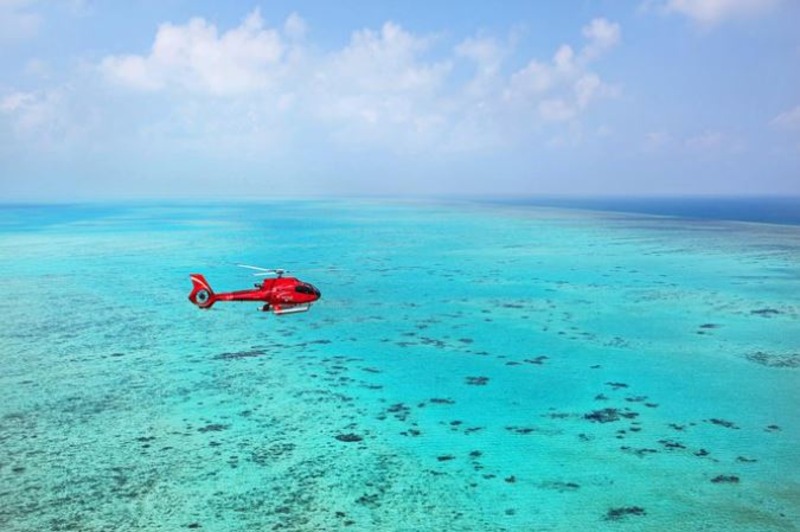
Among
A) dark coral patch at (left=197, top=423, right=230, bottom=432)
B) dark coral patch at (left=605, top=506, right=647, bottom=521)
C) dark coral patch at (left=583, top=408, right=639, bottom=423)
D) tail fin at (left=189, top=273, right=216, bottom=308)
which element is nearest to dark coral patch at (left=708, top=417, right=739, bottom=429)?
dark coral patch at (left=583, top=408, right=639, bottom=423)

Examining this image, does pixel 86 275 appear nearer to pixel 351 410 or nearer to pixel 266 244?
pixel 266 244

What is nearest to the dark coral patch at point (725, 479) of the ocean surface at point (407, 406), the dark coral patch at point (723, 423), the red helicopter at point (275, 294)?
the ocean surface at point (407, 406)

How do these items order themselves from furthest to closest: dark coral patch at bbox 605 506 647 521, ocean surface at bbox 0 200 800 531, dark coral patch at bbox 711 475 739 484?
1. dark coral patch at bbox 711 475 739 484
2. ocean surface at bbox 0 200 800 531
3. dark coral patch at bbox 605 506 647 521

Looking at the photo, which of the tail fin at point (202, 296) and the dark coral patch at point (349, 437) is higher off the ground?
the tail fin at point (202, 296)

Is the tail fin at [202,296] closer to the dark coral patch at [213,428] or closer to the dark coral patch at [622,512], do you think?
the dark coral patch at [213,428]

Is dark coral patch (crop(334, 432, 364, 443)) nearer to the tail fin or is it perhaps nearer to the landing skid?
the landing skid

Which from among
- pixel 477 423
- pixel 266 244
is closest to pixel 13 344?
pixel 477 423

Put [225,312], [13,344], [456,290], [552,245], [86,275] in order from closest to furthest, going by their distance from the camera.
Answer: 1. [13,344]
2. [225,312]
3. [456,290]
4. [86,275]
5. [552,245]

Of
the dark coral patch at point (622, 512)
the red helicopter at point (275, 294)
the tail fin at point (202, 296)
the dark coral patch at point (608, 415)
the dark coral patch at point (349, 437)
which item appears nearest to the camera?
the dark coral patch at point (622, 512)
